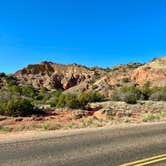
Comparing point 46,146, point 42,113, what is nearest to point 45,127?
point 46,146

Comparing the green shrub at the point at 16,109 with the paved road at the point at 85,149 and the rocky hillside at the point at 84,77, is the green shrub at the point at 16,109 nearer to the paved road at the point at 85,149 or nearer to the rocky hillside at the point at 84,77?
the paved road at the point at 85,149

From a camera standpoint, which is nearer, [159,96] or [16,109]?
[16,109]

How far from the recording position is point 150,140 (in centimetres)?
1209

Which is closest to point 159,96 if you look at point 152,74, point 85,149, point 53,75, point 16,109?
point 152,74

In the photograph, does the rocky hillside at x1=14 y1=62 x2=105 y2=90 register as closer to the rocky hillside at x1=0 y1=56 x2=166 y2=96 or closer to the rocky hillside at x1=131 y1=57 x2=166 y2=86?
the rocky hillside at x1=0 y1=56 x2=166 y2=96

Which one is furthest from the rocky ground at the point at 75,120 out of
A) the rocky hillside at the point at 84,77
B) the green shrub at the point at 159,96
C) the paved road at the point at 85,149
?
the rocky hillside at the point at 84,77

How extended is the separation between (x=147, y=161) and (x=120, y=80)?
6979 centimetres

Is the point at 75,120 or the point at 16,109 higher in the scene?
the point at 16,109

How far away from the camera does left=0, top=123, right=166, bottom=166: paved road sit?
28.7ft

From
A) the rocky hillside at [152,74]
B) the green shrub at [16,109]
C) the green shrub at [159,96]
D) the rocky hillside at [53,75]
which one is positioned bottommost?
the green shrub at [16,109]

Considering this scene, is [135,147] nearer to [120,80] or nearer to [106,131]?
[106,131]

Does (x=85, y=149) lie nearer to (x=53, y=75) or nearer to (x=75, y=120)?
(x=75, y=120)

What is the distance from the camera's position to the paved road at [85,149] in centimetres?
873

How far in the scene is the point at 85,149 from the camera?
10289 mm
